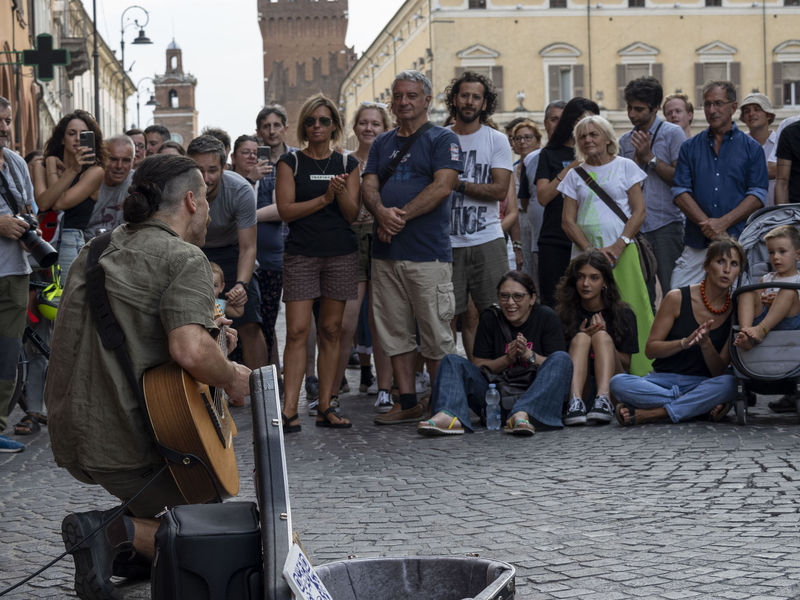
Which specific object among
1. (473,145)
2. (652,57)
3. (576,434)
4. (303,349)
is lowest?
(576,434)

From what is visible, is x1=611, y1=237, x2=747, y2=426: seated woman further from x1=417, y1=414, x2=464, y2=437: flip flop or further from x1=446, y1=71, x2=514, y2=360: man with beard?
x1=446, y1=71, x2=514, y2=360: man with beard

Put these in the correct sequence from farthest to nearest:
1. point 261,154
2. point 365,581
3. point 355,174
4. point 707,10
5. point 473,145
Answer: point 707,10, point 261,154, point 473,145, point 355,174, point 365,581

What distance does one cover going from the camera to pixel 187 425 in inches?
157

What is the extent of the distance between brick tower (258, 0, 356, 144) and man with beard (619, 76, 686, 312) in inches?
3422

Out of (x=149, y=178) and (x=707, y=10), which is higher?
(x=707, y=10)

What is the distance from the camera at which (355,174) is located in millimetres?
7980

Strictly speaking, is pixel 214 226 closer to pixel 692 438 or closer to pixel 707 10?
pixel 692 438

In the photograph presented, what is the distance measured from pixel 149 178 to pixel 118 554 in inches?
56.3

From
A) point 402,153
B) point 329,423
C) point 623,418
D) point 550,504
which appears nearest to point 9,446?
point 329,423

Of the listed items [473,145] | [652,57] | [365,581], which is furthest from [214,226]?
[652,57]

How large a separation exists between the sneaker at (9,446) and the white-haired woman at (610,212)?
4.32 meters

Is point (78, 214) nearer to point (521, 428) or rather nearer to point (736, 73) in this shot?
point (521, 428)

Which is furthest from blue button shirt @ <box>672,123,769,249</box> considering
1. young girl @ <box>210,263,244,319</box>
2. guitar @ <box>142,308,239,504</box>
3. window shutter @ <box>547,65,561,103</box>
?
window shutter @ <box>547,65,561,103</box>

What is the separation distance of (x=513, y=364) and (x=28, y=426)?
3.49 m
